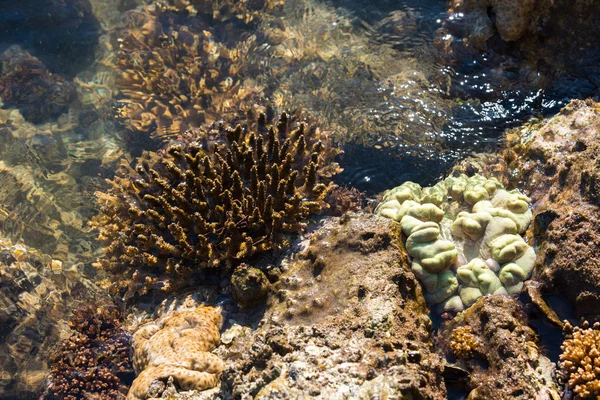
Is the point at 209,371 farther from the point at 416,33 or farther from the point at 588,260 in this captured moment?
the point at 416,33

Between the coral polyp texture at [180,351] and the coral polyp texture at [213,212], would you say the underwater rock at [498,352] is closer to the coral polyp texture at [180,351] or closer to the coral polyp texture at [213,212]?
the coral polyp texture at [213,212]

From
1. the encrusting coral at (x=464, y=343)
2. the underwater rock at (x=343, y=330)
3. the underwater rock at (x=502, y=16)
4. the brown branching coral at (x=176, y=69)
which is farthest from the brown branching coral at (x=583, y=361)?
the brown branching coral at (x=176, y=69)

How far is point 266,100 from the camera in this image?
6785 millimetres

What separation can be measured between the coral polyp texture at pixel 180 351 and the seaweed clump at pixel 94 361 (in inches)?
26.0

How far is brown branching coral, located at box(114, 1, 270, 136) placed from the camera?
7309 mm

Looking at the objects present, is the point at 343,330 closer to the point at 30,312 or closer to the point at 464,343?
the point at 464,343

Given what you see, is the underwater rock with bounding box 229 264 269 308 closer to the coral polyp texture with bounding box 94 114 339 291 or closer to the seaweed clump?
the coral polyp texture with bounding box 94 114 339 291

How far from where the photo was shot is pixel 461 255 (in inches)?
161

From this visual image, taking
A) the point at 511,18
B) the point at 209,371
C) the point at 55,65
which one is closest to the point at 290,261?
the point at 209,371

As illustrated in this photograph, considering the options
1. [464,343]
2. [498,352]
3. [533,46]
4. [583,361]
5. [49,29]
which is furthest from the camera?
[49,29]

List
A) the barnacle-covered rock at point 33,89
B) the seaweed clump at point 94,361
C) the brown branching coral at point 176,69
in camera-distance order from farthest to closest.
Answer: the barnacle-covered rock at point 33,89 < the brown branching coral at point 176,69 < the seaweed clump at point 94,361

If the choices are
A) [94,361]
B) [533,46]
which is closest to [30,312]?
[94,361]

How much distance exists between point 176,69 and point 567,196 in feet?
21.9

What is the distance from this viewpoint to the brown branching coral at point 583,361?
9.61ft
